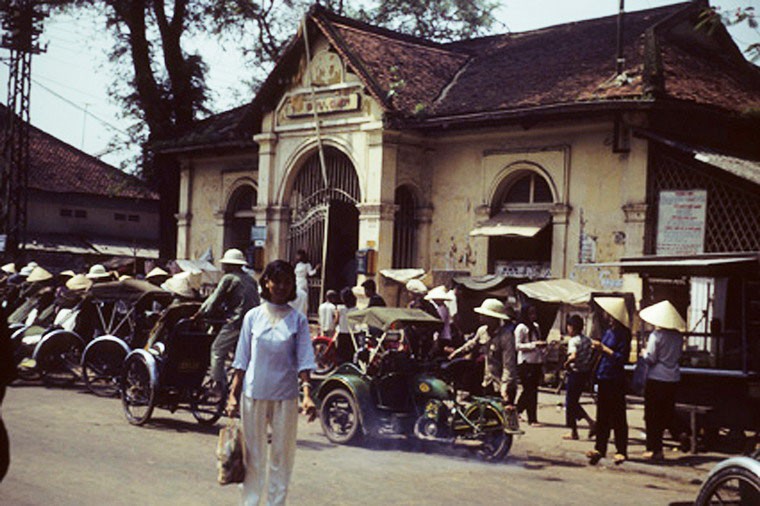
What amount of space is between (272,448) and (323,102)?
15.4 meters

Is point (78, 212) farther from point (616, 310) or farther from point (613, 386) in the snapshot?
point (613, 386)

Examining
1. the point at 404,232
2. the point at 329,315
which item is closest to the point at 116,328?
the point at 329,315

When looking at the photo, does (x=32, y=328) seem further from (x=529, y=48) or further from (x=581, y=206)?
(x=529, y=48)

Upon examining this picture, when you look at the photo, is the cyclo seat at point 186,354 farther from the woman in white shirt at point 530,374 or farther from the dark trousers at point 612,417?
the woman in white shirt at point 530,374

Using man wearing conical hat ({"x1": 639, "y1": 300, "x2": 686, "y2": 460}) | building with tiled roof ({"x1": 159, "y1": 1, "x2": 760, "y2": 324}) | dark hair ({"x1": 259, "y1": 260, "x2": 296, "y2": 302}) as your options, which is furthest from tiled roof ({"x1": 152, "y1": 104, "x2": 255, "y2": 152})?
dark hair ({"x1": 259, "y1": 260, "x2": 296, "y2": 302})

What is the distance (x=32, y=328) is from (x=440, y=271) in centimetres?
836

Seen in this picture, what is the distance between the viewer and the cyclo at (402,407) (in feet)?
33.5

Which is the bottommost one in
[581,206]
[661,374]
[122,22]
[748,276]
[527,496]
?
[527,496]

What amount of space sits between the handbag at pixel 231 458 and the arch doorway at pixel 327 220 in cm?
1398

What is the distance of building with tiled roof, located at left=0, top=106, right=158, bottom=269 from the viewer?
39000 millimetres

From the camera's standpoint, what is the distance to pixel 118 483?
24.3 feet

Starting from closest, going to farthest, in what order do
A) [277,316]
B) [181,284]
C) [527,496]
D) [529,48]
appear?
[277,316] → [527,496] → [181,284] → [529,48]

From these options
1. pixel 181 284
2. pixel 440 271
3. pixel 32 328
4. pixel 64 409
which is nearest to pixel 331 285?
pixel 440 271

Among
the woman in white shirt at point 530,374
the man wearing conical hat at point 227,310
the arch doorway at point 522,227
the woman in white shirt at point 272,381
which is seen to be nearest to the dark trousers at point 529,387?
the woman in white shirt at point 530,374
